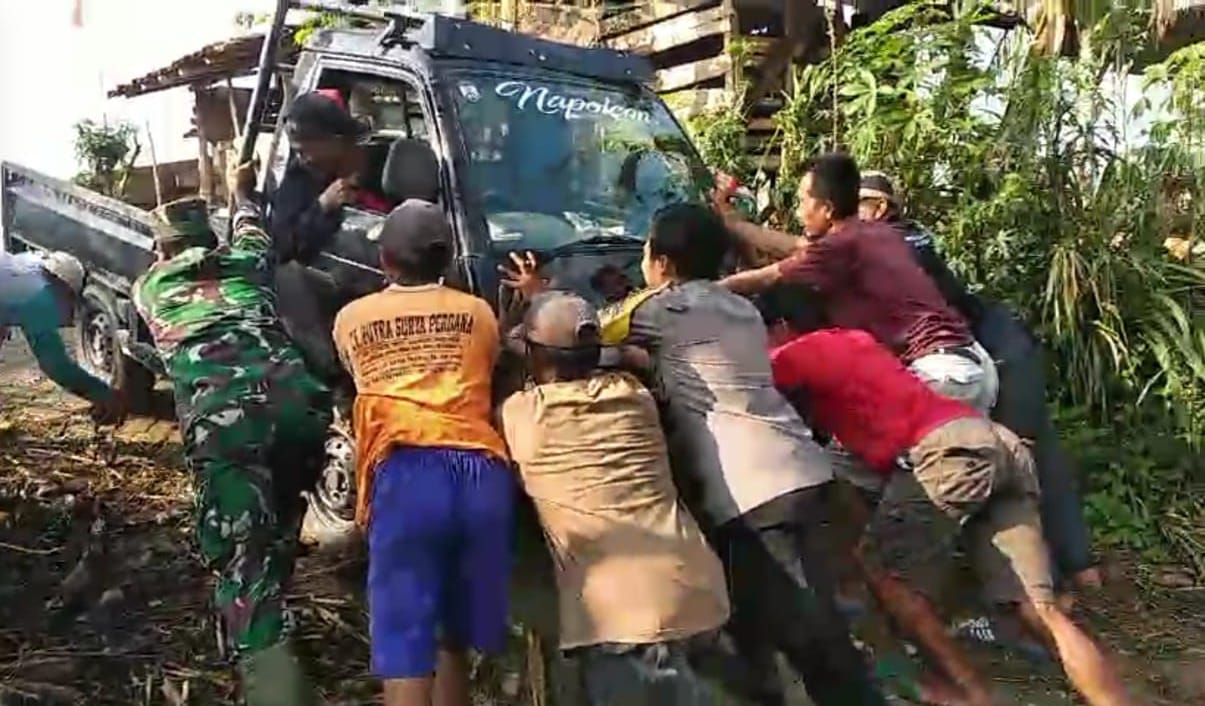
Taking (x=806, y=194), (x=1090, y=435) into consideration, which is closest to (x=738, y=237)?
(x=806, y=194)

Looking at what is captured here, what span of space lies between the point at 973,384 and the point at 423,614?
2.21 m

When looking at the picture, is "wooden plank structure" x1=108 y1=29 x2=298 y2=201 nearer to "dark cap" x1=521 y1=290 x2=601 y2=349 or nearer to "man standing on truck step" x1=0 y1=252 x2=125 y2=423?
"man standing on truck step" x1=0 y1=252 x2=125 y2=423

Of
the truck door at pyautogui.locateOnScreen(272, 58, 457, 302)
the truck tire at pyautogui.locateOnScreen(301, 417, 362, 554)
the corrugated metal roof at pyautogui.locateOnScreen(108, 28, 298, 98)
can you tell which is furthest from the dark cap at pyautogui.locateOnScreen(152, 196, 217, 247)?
the corrugated metal roof at pyautogui.locateOnScreen(108, 28, 298, 98)

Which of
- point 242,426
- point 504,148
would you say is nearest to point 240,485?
point 242,426

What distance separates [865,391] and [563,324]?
1.07 meters

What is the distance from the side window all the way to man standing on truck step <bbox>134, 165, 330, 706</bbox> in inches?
51.3

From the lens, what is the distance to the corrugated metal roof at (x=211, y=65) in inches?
481

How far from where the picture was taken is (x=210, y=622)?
4777 millimetres

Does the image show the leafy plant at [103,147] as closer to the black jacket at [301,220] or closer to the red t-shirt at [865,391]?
the black jacket at [301,220]

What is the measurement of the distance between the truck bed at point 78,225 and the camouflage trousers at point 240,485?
10.3ft

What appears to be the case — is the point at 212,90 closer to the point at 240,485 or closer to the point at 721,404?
the point at 240,485

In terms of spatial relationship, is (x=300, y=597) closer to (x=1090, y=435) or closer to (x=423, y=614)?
(x=423, y=614)

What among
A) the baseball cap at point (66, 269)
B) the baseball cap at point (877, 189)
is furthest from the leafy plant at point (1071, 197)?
the baseball cap at point (66, 269)

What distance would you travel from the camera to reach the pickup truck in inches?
207
